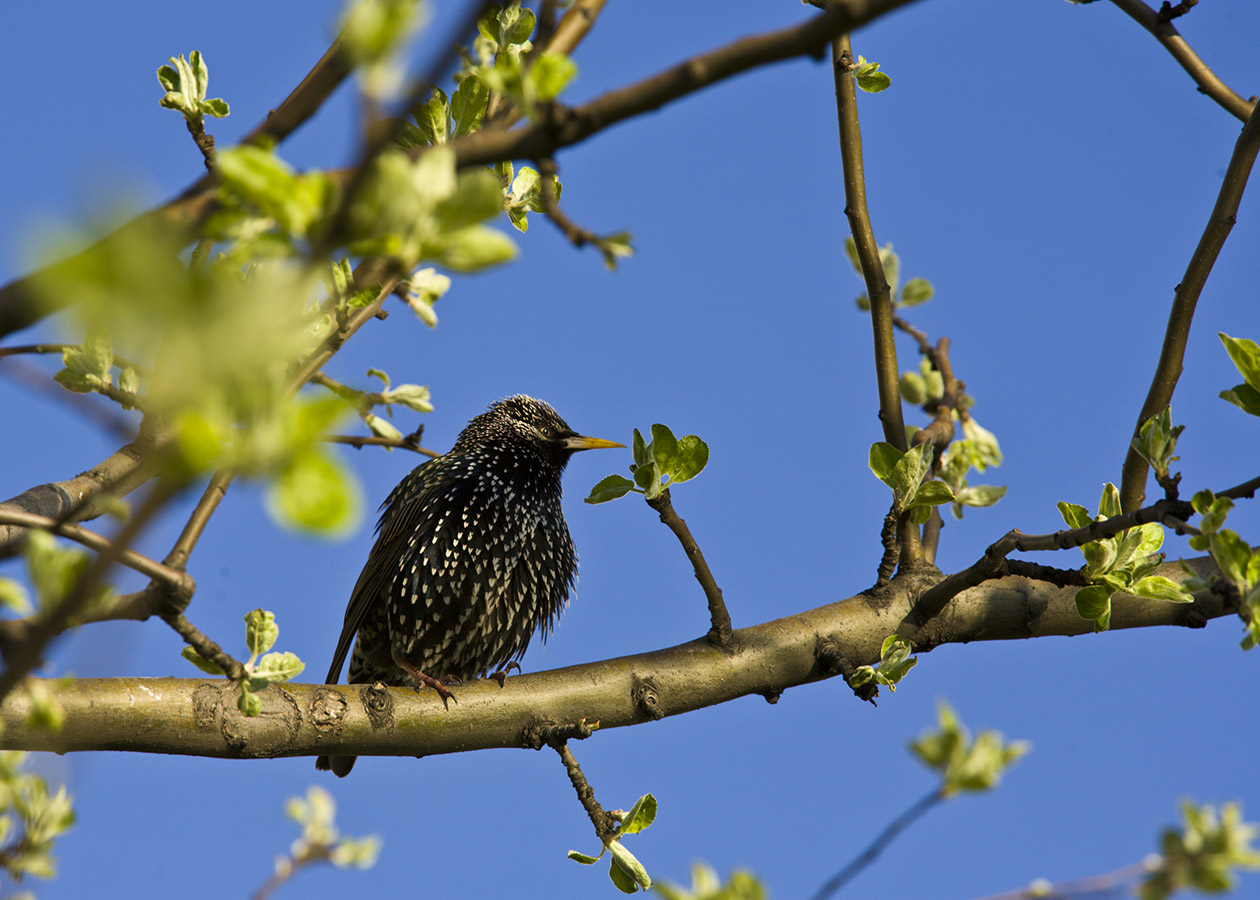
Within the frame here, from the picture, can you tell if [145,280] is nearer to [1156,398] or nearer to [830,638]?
[830,638]

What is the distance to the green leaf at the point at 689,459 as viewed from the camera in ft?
9.48

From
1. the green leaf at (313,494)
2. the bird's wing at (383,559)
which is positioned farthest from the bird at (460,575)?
the green leaf at (313,494)

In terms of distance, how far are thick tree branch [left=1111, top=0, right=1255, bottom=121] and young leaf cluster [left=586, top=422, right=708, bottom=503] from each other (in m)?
A: 2.12

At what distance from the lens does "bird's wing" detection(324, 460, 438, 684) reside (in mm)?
5043

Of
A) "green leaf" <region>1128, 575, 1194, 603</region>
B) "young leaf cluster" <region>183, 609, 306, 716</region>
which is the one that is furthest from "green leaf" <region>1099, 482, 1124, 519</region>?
"young leaf cluster" <region>183, 609, 306, 716</region>

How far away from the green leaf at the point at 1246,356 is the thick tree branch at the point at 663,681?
991 millimetres

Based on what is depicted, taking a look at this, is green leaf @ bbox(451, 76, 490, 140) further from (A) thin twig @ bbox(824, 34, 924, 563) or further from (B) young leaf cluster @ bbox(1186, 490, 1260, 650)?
(B) young leaf cluster @ bbox(1186, 490, 1260, 650)

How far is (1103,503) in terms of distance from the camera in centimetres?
287

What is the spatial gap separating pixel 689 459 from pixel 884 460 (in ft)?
2.01

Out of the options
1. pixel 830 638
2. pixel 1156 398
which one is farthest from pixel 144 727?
pixel 1156 398

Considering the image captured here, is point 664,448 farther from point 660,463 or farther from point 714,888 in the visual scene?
point 714,888

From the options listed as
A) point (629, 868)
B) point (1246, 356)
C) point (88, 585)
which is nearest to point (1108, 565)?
point (1246, 356)

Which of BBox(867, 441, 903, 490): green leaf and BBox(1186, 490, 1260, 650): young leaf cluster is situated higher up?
BBox(867, 441, 903, 490): green leaf

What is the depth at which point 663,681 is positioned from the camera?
3.34 meters
